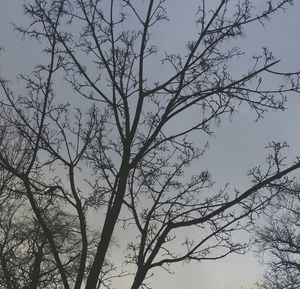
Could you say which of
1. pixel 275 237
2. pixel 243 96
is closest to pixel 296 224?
pixel 275 237

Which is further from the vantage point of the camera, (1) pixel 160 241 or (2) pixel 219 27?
(2) pixel 219 27

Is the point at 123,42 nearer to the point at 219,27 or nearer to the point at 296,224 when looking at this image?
the point at 219,27

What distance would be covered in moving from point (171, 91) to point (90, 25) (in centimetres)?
151

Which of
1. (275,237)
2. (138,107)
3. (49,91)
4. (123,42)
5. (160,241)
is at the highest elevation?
(275,237)

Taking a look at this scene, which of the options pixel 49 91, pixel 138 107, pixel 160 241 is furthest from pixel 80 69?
pixel 160 241

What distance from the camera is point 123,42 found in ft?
24.7

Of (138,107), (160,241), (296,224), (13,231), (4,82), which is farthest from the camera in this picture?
(296,224)

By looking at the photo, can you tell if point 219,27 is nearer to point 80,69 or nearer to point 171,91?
point 171,91

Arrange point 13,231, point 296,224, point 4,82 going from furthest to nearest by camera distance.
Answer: point 296,224
point 13,231
point 4,82

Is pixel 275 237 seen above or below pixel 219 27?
above

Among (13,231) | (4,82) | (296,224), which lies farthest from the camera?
(296,224)

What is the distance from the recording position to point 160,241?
6.36 meters

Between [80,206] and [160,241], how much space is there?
1.50 metres

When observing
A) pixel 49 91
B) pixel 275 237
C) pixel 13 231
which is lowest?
pixel 49 91
